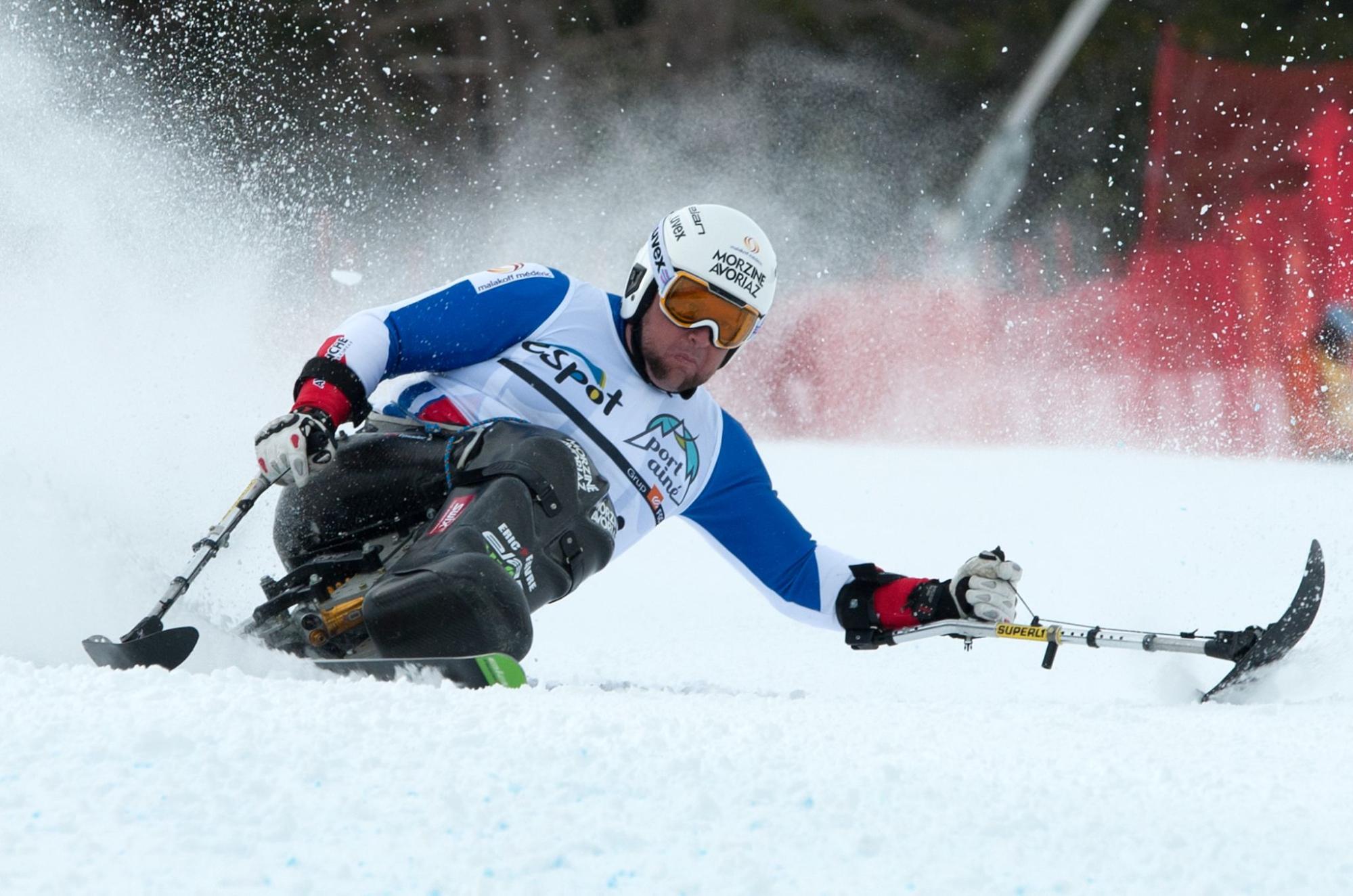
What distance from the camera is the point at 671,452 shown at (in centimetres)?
352

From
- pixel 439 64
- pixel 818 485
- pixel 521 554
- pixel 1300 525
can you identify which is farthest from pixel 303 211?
pixel 521 554

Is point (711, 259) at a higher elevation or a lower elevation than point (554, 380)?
higher

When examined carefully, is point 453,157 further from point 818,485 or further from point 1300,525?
point 1300,525

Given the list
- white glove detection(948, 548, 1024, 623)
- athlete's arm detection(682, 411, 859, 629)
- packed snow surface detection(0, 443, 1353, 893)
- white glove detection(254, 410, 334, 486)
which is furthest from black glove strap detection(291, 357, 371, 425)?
white glove detection(948, 548, 1024, 623)

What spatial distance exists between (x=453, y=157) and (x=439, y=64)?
1.73 meters

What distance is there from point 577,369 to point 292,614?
0.91 metres

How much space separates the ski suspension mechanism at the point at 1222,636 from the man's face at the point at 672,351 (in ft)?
2.93

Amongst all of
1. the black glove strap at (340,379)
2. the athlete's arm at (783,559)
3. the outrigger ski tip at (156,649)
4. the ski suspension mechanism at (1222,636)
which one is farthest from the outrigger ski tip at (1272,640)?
the outrigger ski tip at (156,649)

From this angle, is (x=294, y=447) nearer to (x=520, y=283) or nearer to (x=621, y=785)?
(x=520, y=283)

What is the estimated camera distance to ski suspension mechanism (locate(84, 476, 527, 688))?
2.55m

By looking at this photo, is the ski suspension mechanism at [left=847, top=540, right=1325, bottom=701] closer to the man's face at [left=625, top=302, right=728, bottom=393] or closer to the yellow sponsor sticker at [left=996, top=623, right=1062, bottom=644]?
the yellow sponsor sticker at [left=996, top=623, right=1062, bottom=644]

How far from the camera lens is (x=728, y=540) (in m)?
3.79

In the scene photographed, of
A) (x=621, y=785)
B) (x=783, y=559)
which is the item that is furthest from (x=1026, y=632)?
(x=621, y=785)

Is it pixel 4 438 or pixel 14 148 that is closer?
pixel 4 438
